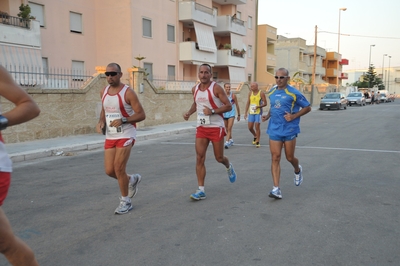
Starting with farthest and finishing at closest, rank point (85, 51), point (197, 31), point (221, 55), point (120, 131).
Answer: point (221, 55)
point (197, 31)
point (85, 51)
point (120, 131)

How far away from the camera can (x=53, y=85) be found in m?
12.2

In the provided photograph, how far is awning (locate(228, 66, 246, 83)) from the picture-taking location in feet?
109

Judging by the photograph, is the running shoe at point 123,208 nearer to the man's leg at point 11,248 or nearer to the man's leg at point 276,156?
the man's leg at point 276,156

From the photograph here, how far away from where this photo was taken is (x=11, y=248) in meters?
2.25

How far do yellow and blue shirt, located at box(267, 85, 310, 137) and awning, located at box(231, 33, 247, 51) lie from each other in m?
29.1

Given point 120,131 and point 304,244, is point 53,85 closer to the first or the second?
point 120,131

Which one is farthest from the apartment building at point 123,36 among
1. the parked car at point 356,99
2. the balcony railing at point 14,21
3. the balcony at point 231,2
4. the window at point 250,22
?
the parked car at point 356,99

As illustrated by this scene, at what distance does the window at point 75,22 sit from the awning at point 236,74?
1440 centimetres

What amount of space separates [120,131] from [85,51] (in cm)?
2044

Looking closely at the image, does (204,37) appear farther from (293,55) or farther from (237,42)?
(293,55)

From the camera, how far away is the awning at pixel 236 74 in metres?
33.2

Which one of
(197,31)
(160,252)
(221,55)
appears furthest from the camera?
(221,55)

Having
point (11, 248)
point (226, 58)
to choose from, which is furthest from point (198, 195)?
point (226, 58)

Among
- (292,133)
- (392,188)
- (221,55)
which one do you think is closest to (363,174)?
(392,188)
